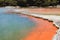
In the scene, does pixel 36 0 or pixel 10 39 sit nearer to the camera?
pixel 10 39

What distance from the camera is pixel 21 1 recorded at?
27422mm

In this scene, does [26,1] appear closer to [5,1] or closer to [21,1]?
[21,1]

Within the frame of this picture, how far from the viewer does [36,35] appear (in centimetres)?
985

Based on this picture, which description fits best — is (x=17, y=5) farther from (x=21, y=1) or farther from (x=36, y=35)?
(x=36, y=35)

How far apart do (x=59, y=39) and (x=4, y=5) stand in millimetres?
20620

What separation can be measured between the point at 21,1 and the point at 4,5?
2.70 meters

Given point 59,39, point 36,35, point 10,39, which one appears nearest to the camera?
point 59,39

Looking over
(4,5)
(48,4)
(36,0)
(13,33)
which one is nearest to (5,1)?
(4,5)

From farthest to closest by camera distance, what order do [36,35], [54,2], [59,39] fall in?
[54,2]
[36,35]
[59,39]

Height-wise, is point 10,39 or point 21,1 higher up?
point 10,39

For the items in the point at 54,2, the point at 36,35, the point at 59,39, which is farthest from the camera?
the point at 54,2

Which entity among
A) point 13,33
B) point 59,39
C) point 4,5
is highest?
point 59,39

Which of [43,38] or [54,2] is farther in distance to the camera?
[54,2]

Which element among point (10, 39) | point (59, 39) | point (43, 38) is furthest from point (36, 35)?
point (59, 39)
